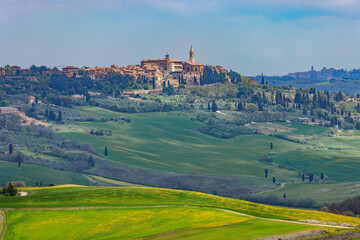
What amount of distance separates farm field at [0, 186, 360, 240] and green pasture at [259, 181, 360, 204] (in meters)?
55.6

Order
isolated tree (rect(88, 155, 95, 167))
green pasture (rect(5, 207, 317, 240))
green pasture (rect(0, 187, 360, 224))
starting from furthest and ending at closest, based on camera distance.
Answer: isolated tree (rect(88, 155, 95, 167))
green pasture (rect(0, 187, 360, 224))
green pasture (rect(5, 207, 317, 240))

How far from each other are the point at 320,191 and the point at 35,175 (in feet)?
211

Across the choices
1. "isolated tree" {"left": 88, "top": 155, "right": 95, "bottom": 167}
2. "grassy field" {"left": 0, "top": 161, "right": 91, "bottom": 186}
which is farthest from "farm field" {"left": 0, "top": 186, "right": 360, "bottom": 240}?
"isolated tree" {"left": 88, "top": 155, "right": 95, "bottom": 167}

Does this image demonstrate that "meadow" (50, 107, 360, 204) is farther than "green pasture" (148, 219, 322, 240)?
Yes

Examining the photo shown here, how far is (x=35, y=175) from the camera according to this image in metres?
139

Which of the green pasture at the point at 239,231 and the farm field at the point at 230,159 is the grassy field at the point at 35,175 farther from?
the green pasture at the point at 239,231

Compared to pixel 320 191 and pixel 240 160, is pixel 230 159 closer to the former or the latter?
pixel 240 160

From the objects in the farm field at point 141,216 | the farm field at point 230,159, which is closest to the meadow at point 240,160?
the farm field at point 230,159

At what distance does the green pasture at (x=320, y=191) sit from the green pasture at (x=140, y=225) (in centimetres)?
6192

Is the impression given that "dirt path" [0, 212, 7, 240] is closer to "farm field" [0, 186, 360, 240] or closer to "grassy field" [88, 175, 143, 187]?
"farm field" [0, 186, 360, 240]

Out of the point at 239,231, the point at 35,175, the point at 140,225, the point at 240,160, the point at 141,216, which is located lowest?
the point at 240,160

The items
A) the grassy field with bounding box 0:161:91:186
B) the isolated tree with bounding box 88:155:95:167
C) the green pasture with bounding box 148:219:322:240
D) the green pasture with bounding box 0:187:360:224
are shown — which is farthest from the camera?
the isolated tree with bounding box 88:155:95:167

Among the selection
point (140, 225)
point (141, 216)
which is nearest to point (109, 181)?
point (141, 216)

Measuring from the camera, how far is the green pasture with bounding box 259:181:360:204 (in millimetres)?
119250
